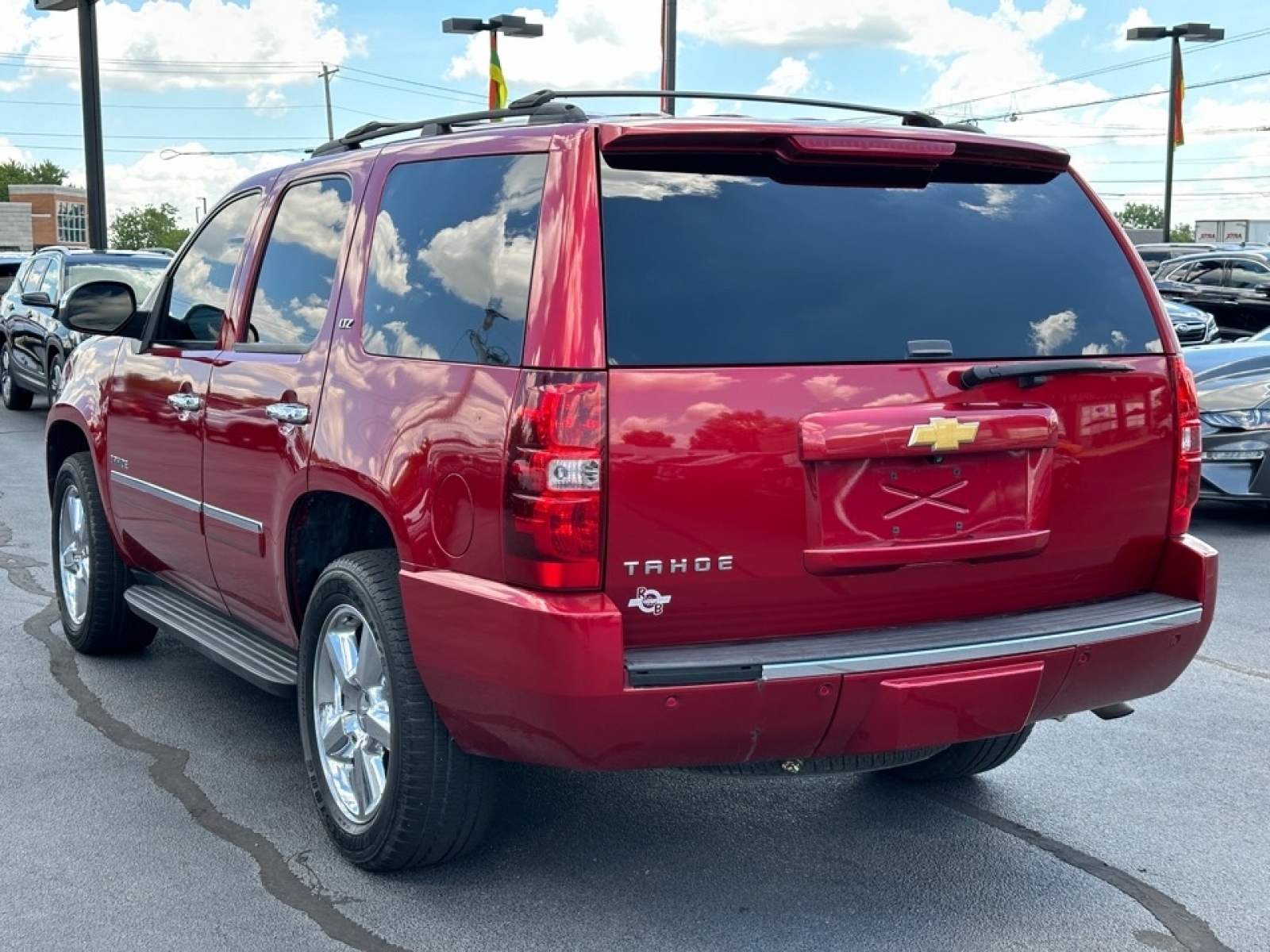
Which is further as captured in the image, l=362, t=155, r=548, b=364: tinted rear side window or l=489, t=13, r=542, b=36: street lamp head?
l=489, t=13, r=542, b=36: street lamp head

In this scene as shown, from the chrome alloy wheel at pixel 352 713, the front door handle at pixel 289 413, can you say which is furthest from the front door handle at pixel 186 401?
the chrome alloy wheel at pixel 352 713

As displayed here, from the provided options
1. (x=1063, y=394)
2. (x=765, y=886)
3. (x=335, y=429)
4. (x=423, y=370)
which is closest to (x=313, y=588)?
(x=335, y=429)

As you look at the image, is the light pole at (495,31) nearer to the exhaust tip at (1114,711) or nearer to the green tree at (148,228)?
the exhaust tip at (1114,711)

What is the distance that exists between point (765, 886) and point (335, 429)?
64.9 inches

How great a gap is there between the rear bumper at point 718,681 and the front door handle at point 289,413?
81 centimetres

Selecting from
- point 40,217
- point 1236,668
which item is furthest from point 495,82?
point 40,217

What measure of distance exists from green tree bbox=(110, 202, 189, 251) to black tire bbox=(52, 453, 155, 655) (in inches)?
6079

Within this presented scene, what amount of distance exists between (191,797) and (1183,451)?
304 centimetres

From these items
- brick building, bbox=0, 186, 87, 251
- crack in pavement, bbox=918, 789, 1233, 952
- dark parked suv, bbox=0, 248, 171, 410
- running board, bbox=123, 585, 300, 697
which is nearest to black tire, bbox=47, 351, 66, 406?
dark parked suv, bbox=0, 248, 171, 410

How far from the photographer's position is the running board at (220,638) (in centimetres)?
451

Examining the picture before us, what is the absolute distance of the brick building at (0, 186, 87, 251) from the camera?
105 m

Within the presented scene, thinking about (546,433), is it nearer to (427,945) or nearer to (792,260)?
(792,260)

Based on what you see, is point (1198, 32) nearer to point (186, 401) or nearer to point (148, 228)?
point (186, 401)

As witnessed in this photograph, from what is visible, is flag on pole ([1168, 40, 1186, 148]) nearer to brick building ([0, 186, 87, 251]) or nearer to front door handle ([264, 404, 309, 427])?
front door handle ([264, 404, 309, 427])
